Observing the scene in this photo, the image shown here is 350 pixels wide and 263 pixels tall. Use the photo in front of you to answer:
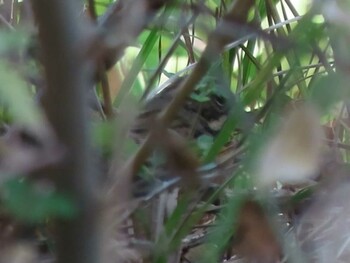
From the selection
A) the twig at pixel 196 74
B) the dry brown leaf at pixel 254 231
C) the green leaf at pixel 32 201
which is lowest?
the dry brown leaf at pixel 254 231

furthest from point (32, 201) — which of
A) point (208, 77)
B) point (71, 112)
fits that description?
point (208, 77)

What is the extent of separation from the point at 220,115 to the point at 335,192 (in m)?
0.41

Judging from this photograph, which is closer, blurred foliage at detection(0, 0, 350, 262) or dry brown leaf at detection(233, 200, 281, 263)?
blurred foliage at detection(0, 0, 350, 262)

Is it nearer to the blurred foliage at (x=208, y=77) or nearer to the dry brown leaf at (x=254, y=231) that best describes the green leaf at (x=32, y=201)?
the blurred foliage at (x=208, y=77)

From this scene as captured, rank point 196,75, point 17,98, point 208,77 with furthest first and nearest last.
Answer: point 208,77 < point 196,75 < point 17,98

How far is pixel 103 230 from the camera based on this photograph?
344 millimetres

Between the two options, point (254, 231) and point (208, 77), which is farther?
point (208, 77)

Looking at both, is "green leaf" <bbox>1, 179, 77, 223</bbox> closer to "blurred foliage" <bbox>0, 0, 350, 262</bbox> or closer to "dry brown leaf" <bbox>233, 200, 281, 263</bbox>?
"blurred foliage" <bbox>0, 0, 350, 262</bbox>

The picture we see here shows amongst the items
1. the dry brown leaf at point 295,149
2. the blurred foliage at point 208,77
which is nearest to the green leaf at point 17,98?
the blurred foliage at point 208,77

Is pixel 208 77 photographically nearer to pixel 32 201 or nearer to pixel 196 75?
pixel 196 75

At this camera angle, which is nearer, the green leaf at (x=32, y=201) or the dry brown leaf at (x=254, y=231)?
the green leaf at (x=32, y=201)

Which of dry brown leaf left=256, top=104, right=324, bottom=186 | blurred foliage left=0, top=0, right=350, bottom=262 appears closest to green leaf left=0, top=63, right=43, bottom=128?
blurred foliage left=0, top=0, right=350, bottom=262

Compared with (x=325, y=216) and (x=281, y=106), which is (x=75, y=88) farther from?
(x=325, y=216)

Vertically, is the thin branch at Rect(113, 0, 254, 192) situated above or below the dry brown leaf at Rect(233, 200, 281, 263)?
above
